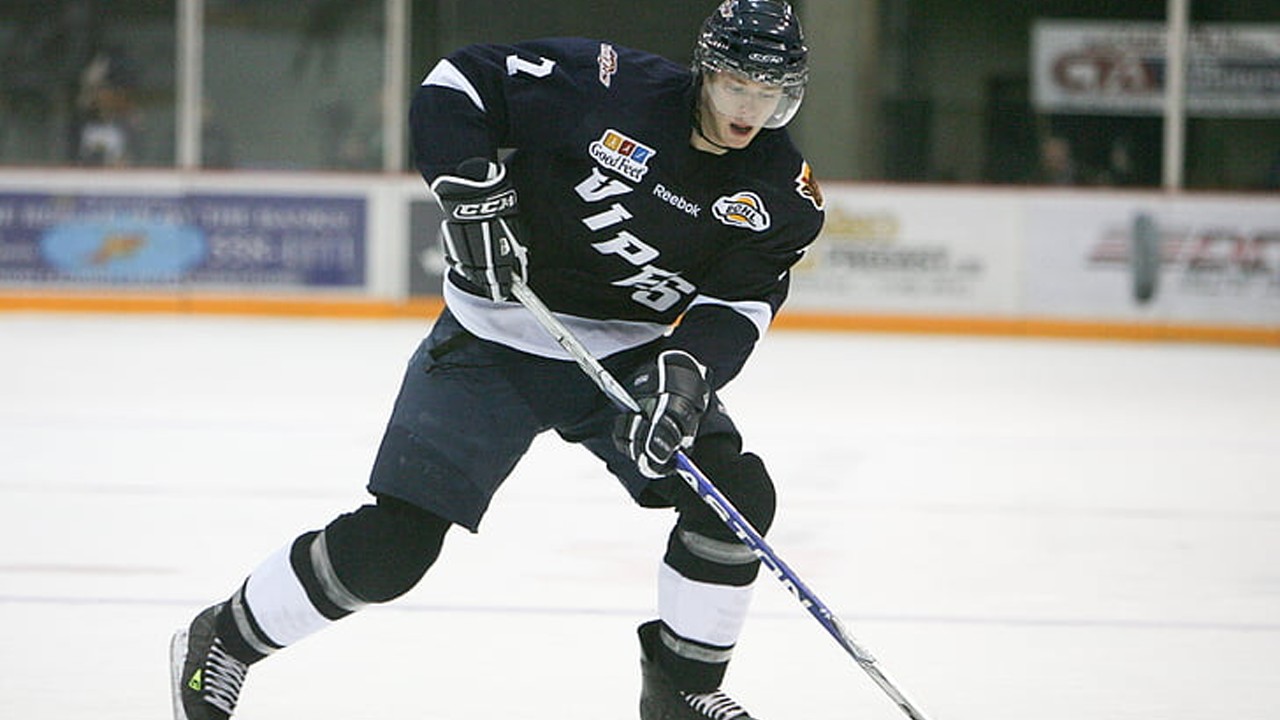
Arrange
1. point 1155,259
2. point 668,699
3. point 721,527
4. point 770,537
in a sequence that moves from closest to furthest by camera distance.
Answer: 1. point 721,527
2. point 668,699
3. point 770,537
4. point 1155,259

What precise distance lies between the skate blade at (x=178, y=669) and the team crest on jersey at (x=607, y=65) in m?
0.90

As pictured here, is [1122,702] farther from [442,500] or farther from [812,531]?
[812,531]

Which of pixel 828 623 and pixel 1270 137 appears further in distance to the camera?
pixel 1270 137

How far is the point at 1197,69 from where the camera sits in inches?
424

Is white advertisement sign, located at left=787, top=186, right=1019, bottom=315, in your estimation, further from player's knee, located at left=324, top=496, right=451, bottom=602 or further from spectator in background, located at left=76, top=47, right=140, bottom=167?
player's knee, located at left=324, top=496, right=451, bottom=602

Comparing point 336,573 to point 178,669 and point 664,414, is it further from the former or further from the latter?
point 664,414

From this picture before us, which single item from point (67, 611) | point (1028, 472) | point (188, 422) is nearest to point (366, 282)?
point (188, 422)

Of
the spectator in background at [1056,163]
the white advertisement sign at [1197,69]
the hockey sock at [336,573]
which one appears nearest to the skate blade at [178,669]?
the hockey sock at [336,573]

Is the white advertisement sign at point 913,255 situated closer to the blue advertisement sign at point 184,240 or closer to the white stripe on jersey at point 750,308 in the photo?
the blue advertisement sign at point 184,240

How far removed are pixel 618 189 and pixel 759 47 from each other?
0.26m

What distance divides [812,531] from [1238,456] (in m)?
1.92

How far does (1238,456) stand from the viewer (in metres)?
5.77

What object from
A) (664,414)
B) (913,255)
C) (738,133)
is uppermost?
(738,133)

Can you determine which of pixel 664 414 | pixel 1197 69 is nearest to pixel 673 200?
pixel 664 414
